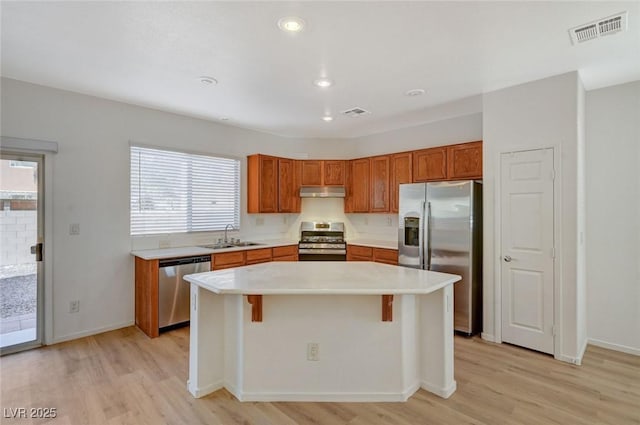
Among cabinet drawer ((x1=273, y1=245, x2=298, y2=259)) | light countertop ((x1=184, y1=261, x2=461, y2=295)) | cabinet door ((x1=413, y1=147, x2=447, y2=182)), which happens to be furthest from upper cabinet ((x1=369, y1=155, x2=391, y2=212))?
light countertop ((x1=184, y1=261, x2=461, y2=295))

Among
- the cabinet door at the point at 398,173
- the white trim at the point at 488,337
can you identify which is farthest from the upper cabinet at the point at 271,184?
the white trim at the point at 488,337

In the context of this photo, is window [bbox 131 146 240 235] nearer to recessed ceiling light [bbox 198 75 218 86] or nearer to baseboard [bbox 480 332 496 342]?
recessed ceiling light [bbox 198 75 218 86]

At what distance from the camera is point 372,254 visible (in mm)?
4801

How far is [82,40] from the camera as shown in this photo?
→ 2.46m

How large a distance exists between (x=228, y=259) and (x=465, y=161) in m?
3.39

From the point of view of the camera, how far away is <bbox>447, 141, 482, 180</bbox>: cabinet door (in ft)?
13.0

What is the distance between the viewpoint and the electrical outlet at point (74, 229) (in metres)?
3.57

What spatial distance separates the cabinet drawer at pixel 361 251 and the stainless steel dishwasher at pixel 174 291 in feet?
7.52

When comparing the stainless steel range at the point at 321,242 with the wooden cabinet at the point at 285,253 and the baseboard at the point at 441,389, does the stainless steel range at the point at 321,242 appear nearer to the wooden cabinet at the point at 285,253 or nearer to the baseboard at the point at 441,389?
the wooden cabinet at the point at 285,253

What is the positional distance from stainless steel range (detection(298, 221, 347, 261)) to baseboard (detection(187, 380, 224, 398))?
2.79 meters

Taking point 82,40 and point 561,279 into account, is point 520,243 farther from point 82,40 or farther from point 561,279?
point 82,40

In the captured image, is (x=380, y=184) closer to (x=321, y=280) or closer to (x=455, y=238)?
(x=455, y=238)

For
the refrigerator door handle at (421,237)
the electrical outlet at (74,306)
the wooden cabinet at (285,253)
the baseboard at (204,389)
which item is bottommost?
the baseboard at (204,389)

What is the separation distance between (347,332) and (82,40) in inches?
121
